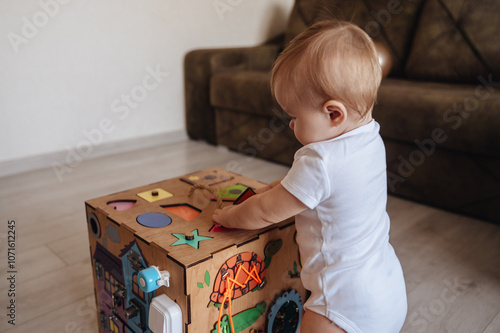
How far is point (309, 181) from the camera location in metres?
0.55

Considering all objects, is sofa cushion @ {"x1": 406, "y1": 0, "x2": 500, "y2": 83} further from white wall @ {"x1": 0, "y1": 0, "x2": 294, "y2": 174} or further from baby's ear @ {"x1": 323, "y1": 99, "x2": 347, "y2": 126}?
baby's ear @ {"x1": 323, "y1": 99, "x2": 347, "y2": 126}

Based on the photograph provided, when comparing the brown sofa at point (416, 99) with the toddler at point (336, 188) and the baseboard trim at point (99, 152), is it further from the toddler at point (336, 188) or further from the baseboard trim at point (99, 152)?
the toddler at point (336, 188)

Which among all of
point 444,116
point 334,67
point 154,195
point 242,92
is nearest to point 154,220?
point 154,195

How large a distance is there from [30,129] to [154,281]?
1.42m

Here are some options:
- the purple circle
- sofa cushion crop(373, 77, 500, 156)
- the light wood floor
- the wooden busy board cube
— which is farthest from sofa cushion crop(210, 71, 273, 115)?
the purple circle

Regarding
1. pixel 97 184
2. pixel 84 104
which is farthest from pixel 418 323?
pixel 84 104

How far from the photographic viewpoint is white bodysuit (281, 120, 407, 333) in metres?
0.56

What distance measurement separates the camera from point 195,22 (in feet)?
7.06

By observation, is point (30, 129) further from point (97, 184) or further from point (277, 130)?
point (277, 130)

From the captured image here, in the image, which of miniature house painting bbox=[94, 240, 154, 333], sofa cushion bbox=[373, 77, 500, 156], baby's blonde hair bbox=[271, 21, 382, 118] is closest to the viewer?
baby's blonde hair bbox=[271, 21, 382, 118]

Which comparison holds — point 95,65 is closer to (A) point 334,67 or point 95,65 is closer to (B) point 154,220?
(B) point 154,220

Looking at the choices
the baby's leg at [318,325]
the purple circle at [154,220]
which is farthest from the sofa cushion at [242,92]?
the baby's leg at [318,325]

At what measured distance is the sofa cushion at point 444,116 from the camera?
1207 mm

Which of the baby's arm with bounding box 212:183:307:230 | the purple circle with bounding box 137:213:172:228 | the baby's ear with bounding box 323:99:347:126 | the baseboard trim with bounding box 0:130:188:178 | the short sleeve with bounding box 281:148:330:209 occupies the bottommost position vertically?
the baseboard trim with bounding box 0:130:188:178
